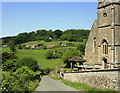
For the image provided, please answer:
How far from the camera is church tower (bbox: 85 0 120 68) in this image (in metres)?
26.1

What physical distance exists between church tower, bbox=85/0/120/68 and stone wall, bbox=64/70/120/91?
415 cm

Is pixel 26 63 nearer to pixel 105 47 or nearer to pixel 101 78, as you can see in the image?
pixel 105 47

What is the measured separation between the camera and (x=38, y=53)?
89.2 m

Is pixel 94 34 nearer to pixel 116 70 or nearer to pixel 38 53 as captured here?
pixel 116 70

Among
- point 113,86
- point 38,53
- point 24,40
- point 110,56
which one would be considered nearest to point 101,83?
point 113,86

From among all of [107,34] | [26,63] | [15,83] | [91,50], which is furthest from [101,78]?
[26,63]

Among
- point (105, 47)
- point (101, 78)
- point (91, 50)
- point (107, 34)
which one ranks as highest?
point (107, 34)

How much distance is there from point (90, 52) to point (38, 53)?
59967mm

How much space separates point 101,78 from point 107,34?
34.1ft

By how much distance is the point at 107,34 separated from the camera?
1069 inches

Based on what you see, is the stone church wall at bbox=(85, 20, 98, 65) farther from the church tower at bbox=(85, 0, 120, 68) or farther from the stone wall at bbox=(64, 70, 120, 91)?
the stone wall at bbox=(64, 70, 120, 91)

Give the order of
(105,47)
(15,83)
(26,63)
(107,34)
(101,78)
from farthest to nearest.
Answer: (26,63) → (105,47) → (107,34) → (101,78) → (15,83)

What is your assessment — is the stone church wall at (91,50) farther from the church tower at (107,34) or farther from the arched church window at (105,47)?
the arched church window at (105,47)

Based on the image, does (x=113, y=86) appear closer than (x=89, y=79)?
Yes
